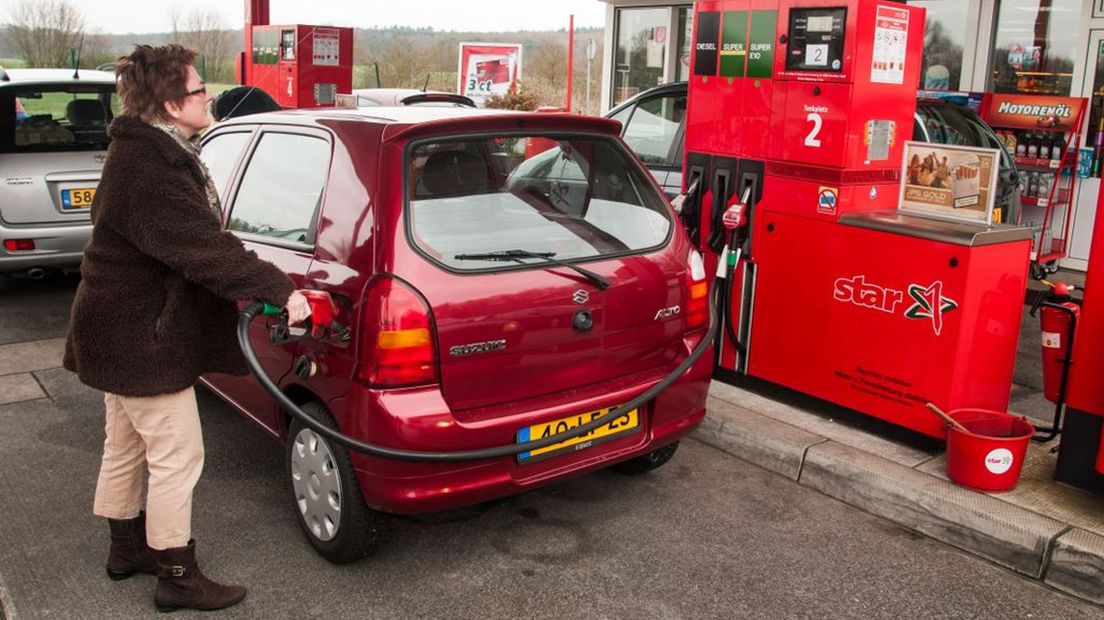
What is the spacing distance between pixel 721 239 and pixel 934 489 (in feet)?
6.38

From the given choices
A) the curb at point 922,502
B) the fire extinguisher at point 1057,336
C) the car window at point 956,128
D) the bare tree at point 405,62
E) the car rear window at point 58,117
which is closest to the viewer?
the curb at point 922,502

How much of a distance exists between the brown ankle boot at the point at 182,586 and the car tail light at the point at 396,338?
91cm

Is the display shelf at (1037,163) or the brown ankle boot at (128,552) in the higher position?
the display shelf at (1037,163)

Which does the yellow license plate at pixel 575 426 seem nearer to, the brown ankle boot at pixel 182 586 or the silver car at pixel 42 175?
the brown ankle boot at pixel 182 586

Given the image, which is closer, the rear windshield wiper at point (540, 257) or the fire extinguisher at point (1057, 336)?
the rear windshield wiper at point (540, 257)

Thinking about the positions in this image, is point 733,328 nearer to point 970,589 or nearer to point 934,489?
point 934,489

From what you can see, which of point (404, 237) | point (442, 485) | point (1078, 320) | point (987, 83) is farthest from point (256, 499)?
point (987, 83)

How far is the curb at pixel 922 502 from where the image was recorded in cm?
372

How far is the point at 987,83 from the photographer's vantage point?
34.9 ft

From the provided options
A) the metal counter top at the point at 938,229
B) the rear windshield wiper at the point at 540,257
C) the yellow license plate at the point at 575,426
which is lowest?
the yellow license plate at the point at 575,426

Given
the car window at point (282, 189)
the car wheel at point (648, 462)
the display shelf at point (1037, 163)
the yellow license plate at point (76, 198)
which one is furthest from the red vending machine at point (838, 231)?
the display shelf at point (1037, 163)

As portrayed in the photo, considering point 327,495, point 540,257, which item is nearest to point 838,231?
point 540,257

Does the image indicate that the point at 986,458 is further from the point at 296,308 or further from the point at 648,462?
the point at 296,308

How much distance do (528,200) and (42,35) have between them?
17631 mm
